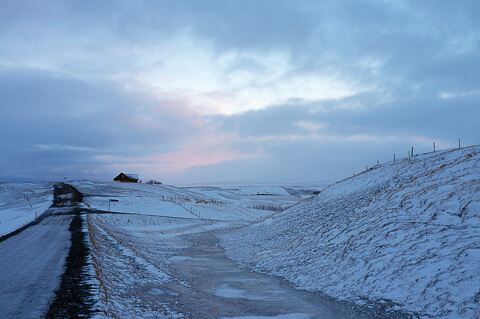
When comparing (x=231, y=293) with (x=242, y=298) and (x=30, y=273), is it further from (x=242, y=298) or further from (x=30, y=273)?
(x=30, y=273)

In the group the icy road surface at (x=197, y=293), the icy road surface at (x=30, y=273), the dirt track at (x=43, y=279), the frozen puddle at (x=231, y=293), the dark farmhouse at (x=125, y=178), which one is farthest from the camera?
the dark farmhouse at (x=125, y=178)

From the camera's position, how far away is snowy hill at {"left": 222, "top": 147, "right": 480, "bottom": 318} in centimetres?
982

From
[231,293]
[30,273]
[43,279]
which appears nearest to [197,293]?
[231,293]

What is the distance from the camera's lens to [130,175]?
132 metres

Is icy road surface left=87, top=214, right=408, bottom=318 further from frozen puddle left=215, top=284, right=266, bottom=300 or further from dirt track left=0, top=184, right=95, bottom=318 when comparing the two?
dirt track left=0, top=184, right=95, bottom=318

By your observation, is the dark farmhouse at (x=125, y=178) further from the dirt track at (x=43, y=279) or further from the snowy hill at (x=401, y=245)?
the snowy hill at (x=401, y=245)

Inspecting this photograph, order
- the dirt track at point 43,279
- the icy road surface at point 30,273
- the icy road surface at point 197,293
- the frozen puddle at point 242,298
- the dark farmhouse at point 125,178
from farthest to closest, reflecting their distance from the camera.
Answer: the dark farmhouse at point 125,178 < the frozen puddle at point 242,298 < the icy road surface at point 197,293 < the icy road surface at point 30,273 < the dirt track at point 43,279

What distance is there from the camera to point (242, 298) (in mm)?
12625

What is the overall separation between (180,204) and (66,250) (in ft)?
161

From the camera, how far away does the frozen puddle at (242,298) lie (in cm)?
1039

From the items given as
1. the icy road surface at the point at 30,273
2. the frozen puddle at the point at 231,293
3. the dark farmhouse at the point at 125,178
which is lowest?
the frozen puddle at the point at 231,293

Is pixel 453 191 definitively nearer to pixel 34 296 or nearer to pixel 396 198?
pixel 396 198

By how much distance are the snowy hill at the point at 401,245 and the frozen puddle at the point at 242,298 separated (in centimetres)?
81

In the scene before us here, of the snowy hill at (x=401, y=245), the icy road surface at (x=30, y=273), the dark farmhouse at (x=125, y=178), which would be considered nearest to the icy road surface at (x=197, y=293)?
the snowy hill at (x=401, y=245)
